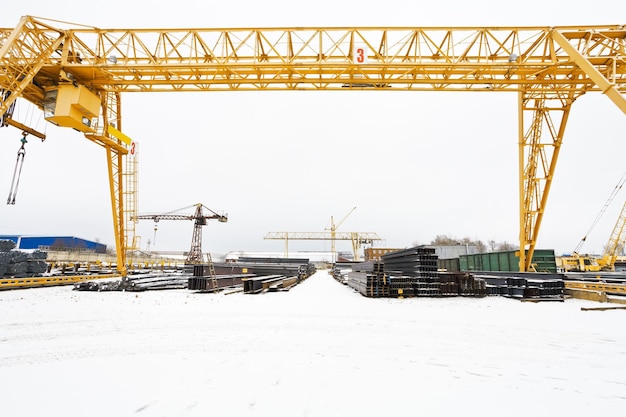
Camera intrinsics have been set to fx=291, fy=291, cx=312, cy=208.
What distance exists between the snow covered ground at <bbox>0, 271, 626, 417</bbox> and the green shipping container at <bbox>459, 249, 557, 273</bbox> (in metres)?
10.6

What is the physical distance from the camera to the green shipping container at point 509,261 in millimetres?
16422

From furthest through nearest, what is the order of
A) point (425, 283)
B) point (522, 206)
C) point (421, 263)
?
point (522, 206) < point (421, 263) < point (425, 283)

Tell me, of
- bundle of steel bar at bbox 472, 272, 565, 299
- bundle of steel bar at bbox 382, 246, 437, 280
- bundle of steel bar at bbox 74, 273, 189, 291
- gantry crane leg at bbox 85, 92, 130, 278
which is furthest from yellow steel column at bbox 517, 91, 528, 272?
gantry crane leg at bbox 85, 92, 130, 278

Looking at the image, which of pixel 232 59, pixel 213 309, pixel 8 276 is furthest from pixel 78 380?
pixel 8 276

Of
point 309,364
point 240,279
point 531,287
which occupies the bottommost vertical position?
point 309,364

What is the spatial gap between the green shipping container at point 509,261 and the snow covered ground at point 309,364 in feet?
34.9

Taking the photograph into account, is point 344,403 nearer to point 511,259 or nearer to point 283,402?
point 283,402

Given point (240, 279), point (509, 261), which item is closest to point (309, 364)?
point (240, 279)

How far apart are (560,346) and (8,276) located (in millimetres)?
19341

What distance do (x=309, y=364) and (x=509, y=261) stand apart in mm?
18226

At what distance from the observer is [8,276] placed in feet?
42.2

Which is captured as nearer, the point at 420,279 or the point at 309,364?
the point at 309,364

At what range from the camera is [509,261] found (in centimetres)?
1756

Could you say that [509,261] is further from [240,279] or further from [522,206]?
[240,279]
